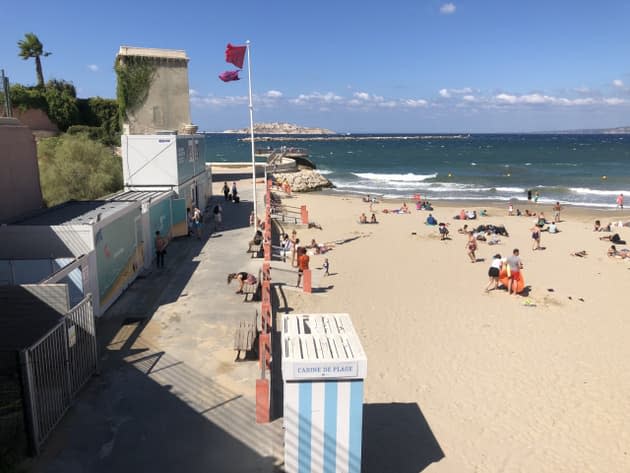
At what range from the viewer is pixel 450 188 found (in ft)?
165

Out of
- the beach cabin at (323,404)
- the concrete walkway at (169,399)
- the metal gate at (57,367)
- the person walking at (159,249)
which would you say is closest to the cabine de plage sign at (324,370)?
the beach cabin at (323,404)

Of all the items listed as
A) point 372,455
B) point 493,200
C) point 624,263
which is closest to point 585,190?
point 493,200

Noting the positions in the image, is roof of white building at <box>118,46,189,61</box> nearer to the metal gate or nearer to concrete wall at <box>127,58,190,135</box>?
concrete wall at <box>127,58,190,135</box>

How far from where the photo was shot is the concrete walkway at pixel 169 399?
6969 mm

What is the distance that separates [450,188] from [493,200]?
898 centimetres

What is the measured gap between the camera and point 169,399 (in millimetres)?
8453

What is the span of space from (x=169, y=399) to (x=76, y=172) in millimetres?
17230

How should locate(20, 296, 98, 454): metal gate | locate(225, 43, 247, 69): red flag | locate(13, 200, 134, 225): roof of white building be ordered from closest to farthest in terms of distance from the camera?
1. locate(20, 296, 98, 454): metal gate
2. locate(13, 200, 134, 225): roof of white building
3. locate(225, 43, 247, 69): red flag

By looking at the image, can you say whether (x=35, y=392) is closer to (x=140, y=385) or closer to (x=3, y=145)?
(x=140, y=385)

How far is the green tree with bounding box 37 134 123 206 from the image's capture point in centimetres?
2209

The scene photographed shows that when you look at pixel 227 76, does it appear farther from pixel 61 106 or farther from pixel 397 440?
pixel 61 106

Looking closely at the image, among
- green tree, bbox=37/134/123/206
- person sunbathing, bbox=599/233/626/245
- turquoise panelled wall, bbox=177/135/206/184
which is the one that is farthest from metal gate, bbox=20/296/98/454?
person sunbathing, bbox=599/233/626/245

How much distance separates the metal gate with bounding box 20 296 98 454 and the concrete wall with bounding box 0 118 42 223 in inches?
223

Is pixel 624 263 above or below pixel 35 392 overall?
below
